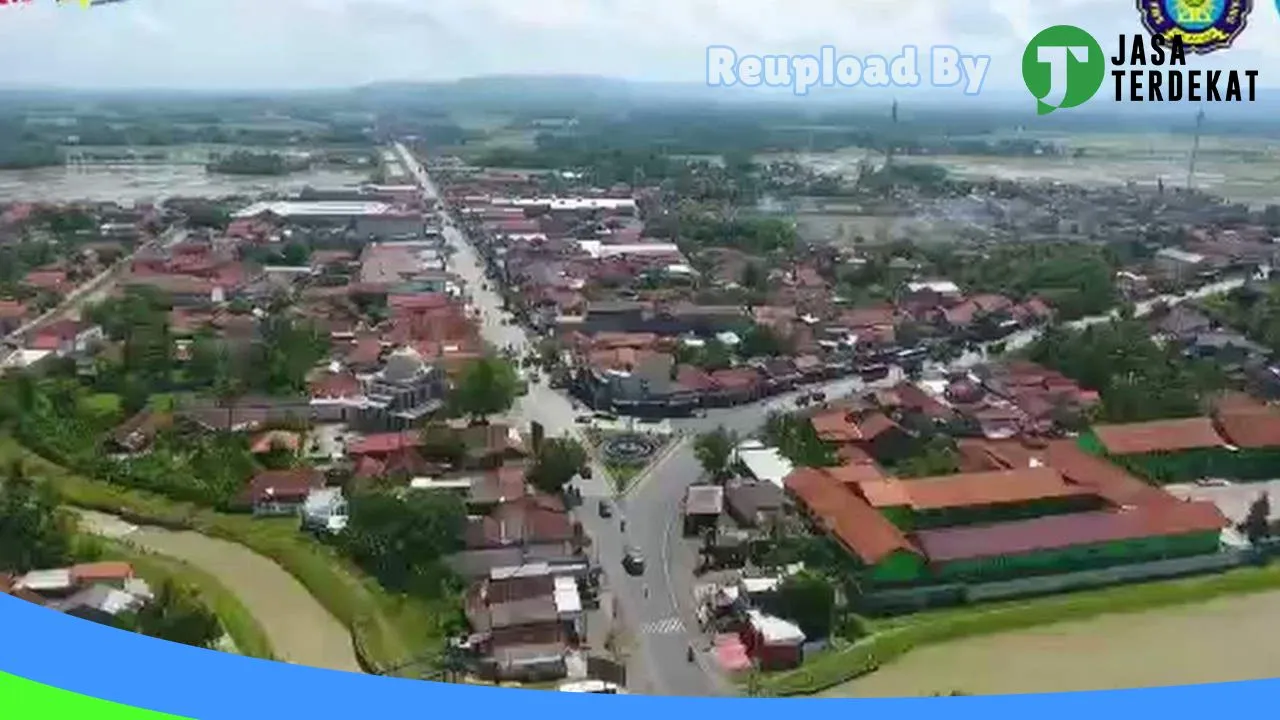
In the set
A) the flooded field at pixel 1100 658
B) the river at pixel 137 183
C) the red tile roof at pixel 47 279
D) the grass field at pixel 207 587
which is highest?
the river at pixel 137 183

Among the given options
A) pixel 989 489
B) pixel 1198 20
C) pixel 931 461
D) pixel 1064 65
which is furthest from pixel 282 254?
pixel 1198 20

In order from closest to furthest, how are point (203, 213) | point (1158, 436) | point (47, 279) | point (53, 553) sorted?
point (53, 553) → point (1158, 436) → point (47, 279) → point (203, 213)

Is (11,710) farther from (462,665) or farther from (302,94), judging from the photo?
(302,94)

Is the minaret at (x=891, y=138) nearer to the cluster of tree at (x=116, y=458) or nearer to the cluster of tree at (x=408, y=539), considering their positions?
the cluster of tree at (x=408, y=539)

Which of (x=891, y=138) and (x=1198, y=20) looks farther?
(x=891, y=138)

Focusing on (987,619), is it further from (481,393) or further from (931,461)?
(481,393)

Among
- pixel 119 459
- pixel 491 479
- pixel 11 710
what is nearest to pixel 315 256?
pixel 119 459

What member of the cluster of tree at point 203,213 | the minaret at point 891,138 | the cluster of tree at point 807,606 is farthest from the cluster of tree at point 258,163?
the cluster of tree at point 807,606
